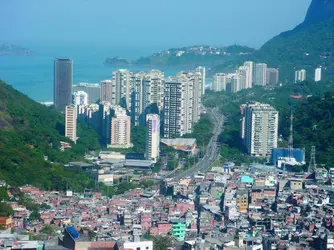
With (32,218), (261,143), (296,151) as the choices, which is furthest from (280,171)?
(32,218)

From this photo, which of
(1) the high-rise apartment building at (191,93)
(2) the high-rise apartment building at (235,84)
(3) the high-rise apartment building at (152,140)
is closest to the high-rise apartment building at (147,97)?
(1) the high-rise apartment building at (191,93)

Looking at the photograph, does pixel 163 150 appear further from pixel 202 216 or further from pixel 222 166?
pixel 202 216

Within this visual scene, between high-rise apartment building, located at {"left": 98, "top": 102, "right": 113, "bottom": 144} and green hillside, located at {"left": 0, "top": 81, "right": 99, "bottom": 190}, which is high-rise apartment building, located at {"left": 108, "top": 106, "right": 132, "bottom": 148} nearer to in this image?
high-rise apartment building, located at {"left": 98, "top": 102, "right": 113, "bottom": 144}

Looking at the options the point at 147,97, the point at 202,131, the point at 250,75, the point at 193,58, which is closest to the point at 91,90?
the point at 147,97

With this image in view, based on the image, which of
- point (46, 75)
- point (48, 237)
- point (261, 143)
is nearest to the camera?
point (48, 237)

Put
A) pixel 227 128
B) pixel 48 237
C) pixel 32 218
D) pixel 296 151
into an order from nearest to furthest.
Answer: pixel 48 237
pixel 32 218
pixel 296 151
pixel 227 128

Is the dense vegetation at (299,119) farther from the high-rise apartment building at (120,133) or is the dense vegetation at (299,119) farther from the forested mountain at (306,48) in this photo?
the forested mountain at (306,48)
